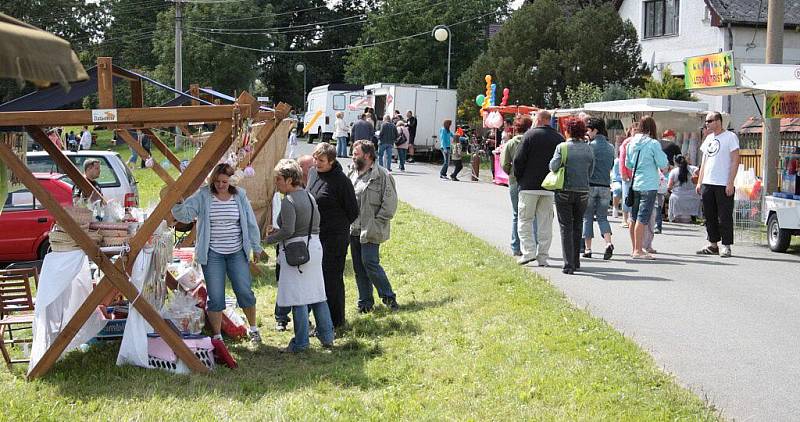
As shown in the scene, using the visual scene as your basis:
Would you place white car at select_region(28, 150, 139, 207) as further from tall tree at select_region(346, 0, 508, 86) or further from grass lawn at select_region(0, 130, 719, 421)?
tall tree at select_region(346, 0, 508, 86)

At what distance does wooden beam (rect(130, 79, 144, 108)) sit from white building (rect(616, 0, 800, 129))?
22535 mm

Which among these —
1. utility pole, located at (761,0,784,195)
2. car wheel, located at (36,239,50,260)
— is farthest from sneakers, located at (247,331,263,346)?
utility pole, located at (761,0,784,195)

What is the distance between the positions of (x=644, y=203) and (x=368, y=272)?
14.1ft

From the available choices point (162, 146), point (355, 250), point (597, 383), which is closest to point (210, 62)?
point (162, 146)

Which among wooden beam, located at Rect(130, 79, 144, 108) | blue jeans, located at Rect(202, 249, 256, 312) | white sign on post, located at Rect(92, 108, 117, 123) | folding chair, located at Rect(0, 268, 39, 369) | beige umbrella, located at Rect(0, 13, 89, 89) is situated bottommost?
folding chair, located at Rect(0, 268, 39, 369)

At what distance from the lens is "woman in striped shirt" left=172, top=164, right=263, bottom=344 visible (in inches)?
308

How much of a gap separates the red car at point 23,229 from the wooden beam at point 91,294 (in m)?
6.81

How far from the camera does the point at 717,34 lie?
31047 millimetres

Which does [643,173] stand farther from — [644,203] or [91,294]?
[91,294]

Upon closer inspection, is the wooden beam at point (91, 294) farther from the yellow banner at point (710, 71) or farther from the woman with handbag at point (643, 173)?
the yellow banner at point (710, 71)

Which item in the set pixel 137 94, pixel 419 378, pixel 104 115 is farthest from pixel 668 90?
pixel 104 115

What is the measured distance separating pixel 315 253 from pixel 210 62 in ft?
159

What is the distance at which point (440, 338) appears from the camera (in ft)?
27.7

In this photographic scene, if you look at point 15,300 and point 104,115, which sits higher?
point 104,115
